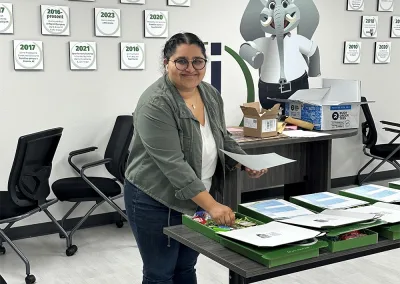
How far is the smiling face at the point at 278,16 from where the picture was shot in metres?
5.34

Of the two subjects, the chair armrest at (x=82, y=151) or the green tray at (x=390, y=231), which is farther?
the chair armrest at (x=82, y=151)

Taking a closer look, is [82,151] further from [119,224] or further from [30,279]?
[30,279]

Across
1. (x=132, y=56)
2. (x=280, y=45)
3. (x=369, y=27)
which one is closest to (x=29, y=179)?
(x=132, y=56)

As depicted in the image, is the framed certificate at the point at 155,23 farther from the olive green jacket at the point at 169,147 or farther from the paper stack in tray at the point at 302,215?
the paper stack in tray at the point at 302,215

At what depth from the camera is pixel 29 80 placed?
433cm

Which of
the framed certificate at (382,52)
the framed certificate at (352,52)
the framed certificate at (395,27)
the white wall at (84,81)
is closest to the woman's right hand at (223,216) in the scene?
the white wall at (84,81)

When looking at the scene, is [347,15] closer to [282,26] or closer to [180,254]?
[282,26]

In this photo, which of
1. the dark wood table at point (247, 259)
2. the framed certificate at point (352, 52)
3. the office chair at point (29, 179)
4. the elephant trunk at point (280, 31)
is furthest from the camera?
the framed certificate at point (352, 52)

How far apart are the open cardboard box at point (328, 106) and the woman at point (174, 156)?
2.67 metres

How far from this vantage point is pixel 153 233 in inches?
88.5

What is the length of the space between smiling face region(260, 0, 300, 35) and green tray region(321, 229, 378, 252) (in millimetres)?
3797

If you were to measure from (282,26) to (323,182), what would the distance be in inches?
62.3

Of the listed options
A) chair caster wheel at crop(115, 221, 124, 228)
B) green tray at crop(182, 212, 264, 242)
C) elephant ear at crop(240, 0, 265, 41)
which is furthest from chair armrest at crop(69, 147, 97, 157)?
green tray at crop(182, 212, 264, 242)

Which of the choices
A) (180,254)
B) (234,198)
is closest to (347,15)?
(234,198)
